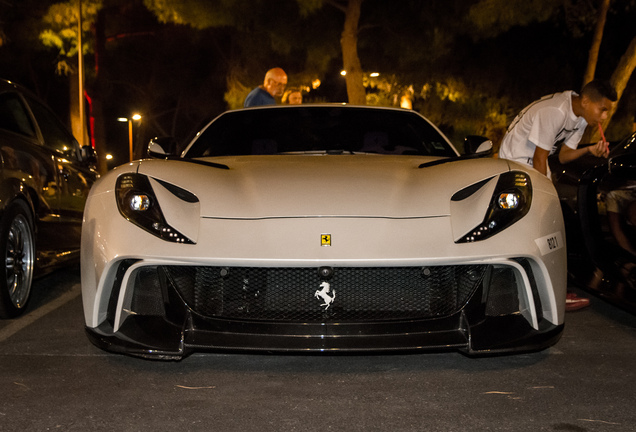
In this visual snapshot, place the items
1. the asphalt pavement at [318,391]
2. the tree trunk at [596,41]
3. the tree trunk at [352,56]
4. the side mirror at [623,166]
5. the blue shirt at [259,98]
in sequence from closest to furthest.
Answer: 1. the asphalt pavement at [318,391]
2. the side mirror at [623,166]
3. the blue shirt at [259,98]
4. the tree trunk at [596,41]
5. the tree trunk at [352,56]

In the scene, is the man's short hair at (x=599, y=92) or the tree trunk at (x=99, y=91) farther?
the tree trunk at (x=99, y=91)

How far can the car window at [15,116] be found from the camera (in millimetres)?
5578

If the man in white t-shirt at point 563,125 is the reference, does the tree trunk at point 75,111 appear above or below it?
below

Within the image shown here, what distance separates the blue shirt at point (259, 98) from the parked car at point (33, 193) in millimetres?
2272

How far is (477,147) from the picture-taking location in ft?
15.8

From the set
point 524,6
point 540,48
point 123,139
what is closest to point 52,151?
point 524,6

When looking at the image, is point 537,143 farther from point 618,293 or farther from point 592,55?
point 592,55

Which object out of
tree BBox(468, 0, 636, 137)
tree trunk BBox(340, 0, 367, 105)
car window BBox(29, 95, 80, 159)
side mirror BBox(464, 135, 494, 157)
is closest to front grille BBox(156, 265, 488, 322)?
side mirror BBox(464, 135, 494, 157)

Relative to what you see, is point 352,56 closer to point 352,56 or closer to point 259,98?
point 352,56

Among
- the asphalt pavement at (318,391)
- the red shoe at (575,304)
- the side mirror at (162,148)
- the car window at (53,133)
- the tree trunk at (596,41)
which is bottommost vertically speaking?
the red shoe at (575,304)

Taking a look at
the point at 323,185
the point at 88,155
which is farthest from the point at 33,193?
the point at 323,185

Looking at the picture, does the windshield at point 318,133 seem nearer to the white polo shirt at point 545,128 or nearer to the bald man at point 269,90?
the white polo shirt at point 545,128

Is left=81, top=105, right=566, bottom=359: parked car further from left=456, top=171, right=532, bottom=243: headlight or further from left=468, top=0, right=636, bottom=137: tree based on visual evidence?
left=468, top=0, right=636, bottom=137: tree

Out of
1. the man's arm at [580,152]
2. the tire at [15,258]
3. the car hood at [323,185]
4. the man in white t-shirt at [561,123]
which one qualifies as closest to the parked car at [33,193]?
the tire at [15,258]
